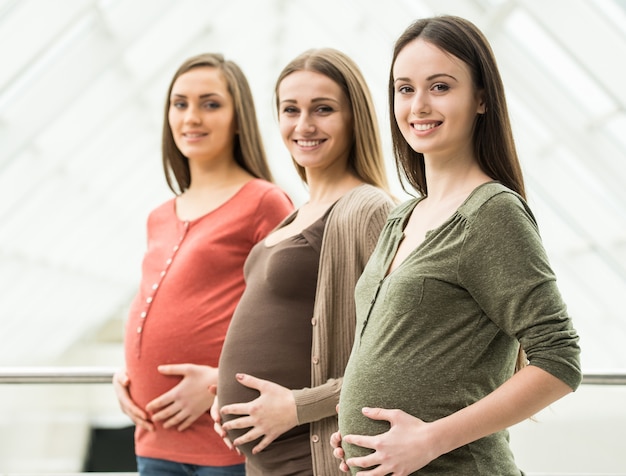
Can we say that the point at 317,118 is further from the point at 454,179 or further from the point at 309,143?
the point at 454,179

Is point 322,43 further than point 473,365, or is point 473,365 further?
point 322,43

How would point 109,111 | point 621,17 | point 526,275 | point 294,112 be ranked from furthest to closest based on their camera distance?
point 109,111 → point 621,17 → point 294,112 → point 526,275

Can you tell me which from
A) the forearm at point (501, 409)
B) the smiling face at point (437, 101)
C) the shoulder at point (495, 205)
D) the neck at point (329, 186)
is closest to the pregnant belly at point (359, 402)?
the forearm at point (501, 409)

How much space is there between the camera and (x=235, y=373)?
180cm

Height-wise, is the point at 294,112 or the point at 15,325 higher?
the point at 294,112

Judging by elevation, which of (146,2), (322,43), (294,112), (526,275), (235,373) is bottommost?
(235,373)

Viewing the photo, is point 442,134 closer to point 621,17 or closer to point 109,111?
point 621,17

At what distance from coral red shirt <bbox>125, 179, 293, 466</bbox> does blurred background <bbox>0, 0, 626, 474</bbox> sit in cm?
28

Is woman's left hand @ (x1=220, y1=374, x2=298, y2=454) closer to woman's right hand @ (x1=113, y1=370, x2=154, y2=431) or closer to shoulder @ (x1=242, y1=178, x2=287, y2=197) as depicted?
woman's right hand @ (x1=113, y1=370, x2=154, y2=431)

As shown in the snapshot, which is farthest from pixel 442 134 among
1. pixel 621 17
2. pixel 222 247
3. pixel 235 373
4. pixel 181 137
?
pixel 621 17

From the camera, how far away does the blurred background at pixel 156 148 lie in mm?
2492

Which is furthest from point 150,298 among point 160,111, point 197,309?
point 160,111

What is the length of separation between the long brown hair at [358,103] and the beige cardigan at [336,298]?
0.61 ft

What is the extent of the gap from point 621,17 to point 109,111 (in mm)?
5381
